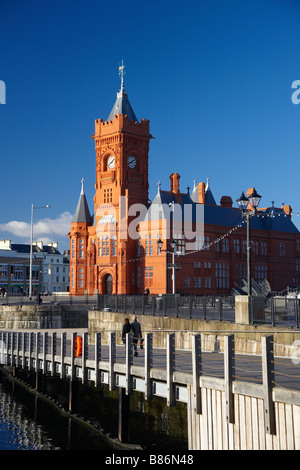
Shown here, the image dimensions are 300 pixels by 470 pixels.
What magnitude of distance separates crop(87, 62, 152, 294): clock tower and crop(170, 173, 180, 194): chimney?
351 centimetres

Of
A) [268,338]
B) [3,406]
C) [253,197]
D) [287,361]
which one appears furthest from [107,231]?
[268,338]

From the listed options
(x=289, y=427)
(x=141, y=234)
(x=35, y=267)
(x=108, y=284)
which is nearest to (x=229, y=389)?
(x=289, y=427)

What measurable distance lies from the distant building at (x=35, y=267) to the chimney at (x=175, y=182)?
51364 millimetres

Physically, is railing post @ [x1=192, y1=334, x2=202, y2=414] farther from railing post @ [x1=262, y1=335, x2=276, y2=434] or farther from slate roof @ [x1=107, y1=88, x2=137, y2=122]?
slate roof @ [x1=107, y1=88, x2=137, y2=122]

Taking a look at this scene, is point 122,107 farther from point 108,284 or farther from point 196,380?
point 196,380

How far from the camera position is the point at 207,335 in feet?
74.8

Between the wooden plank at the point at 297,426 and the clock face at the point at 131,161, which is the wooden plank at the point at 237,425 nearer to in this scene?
the wooden plank at the point at 297,426

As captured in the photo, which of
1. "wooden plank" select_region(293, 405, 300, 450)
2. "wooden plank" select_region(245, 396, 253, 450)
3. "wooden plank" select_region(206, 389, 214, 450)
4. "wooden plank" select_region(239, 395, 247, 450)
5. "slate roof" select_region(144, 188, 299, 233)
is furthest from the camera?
"slate roof" select_region(144, 188, 299, 233)

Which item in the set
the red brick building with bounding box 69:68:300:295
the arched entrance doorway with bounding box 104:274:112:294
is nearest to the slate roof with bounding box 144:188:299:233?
the red brick building with bounding box 69:68:300:295

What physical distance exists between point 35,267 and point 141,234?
67756 millimetres

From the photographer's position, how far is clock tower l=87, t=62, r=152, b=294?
68688mm

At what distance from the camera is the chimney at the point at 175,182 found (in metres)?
72.5
